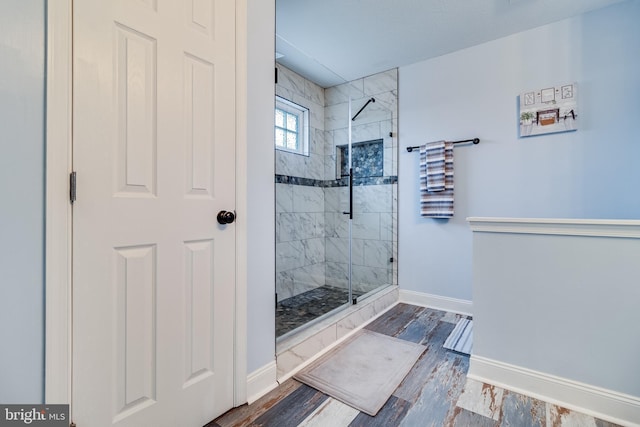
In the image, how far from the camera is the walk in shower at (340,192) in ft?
9.62

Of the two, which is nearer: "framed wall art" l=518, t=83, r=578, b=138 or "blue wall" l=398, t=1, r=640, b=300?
"blue wall" l=398, t=1, r=640, b=300

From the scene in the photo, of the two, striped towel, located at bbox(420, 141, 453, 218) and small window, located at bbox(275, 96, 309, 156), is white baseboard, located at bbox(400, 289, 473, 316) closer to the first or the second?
striped towel, located at bbox(420, 141, 453, 218)

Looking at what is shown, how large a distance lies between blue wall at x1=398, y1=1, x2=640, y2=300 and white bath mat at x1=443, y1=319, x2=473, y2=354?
1.26 ft

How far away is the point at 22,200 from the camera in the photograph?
0.82 metres

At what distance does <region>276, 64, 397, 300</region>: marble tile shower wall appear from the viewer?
295 cm

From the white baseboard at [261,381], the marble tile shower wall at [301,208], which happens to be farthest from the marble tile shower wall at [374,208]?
the white baseboard at [261,381]

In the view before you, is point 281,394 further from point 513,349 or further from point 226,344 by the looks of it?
point 513,349

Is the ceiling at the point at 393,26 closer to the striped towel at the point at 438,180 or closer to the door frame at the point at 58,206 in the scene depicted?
the striped towel at the point at 438,180

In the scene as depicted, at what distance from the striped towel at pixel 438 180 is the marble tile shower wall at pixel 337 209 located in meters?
0.37

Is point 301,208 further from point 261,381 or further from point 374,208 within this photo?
point 261,381

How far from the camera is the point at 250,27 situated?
1.45 metres

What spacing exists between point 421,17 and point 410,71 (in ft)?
2.52

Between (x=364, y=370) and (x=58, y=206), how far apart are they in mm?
1683

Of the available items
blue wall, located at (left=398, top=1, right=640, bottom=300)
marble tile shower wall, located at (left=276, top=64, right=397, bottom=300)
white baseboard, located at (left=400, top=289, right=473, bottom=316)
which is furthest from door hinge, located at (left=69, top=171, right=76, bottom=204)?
white baseboard, located at (left=400, top=289, right=473, bottom=316)
